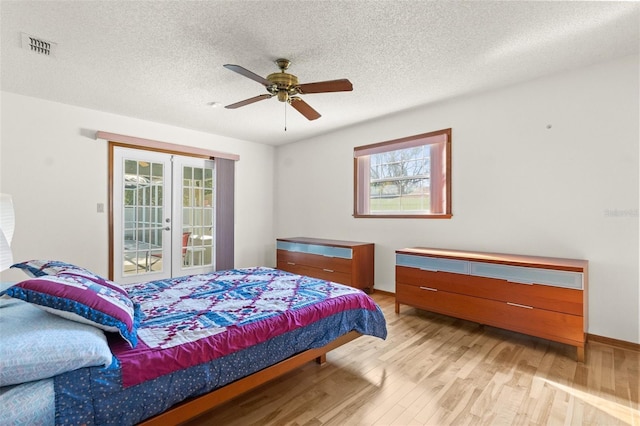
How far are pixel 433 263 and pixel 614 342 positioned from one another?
1.55m

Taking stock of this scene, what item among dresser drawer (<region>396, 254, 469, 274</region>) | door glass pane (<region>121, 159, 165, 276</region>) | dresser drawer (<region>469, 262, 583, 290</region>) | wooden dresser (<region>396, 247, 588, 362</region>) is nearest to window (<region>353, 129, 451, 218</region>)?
dresser drawer (<region>396, 254, 469, 274</region>)

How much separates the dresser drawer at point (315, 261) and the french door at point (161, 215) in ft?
4.01

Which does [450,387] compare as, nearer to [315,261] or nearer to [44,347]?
[44,347]

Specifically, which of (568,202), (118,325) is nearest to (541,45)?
(568,202)

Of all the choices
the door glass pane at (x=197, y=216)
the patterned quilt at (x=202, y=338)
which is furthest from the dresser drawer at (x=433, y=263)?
the door glass pane at (x=197, y=216)

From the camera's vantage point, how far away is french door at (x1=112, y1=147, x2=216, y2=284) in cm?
419

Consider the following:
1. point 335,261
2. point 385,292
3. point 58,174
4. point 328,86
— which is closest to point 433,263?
point 385,292

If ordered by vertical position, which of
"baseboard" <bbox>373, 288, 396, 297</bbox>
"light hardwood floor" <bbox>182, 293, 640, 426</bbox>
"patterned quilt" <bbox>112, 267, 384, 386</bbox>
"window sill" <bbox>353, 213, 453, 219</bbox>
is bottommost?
"light hardwood floor" <bbox>182, 293, 640, 426</bbox>

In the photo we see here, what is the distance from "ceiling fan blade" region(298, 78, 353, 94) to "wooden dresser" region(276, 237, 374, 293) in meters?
2.14

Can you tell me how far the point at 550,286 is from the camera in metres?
2.43

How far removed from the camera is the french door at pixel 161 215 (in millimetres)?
4188

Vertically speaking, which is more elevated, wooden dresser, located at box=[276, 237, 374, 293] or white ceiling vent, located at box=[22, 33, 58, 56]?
white ceiling vent, located at box=[22, 33, 58, 56]

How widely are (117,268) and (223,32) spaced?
346 centimetres

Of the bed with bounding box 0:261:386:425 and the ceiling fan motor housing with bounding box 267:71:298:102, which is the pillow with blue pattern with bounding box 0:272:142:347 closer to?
the bed with bounding box 0:261:386:425
